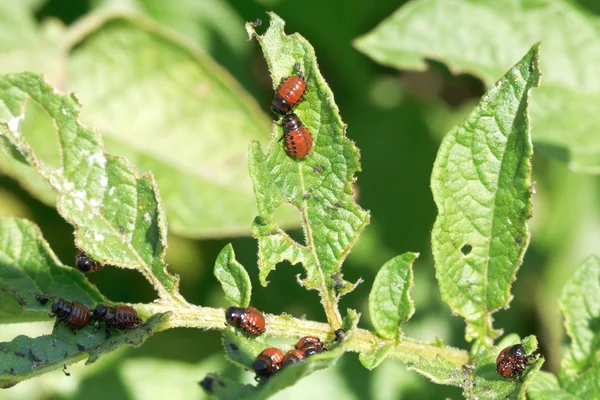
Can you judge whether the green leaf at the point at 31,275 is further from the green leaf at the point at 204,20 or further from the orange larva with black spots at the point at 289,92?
the green leaf at the point at 204,20

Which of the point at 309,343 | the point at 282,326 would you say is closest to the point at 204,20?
the point at 282,326

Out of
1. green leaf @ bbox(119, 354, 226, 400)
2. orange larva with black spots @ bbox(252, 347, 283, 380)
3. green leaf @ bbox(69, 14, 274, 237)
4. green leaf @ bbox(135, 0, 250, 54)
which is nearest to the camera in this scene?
orange larva with black spots @ bbox(252, 347, 283, 380)

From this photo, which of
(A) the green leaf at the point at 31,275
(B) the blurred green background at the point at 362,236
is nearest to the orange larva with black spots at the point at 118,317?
(A) the green leaf at the point at 31,275

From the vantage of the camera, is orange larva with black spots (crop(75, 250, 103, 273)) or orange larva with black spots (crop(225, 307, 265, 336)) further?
orange larva with black spots (crop(75, 250, 103, 273))

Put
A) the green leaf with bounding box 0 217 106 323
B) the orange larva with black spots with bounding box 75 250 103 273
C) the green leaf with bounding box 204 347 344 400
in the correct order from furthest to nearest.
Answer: the orange larva with black spots with bounding box 75 250 103 273
the green leaf with bounding box 0 217 106 323
the green leaf with bounding box 204 347 344 400

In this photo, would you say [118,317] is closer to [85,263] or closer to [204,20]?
[85,263]

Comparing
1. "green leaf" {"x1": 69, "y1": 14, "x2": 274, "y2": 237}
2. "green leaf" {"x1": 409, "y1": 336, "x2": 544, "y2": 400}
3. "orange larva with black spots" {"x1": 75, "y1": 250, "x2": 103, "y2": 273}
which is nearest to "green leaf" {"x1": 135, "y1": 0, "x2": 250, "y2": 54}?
"green leaf" {"x1": 69, "y1": 14, "x2": 274, "y2": 237}

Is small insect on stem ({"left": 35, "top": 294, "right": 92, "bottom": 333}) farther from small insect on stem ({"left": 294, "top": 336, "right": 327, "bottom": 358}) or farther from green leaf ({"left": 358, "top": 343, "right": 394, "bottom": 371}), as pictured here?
green leaf ({"left": 358, "top": 343, "right": 394, "bottom": 371})

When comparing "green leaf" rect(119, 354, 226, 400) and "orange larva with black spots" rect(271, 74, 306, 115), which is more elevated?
"orange larva with black spots" rect(271, 74, 306, 115)
